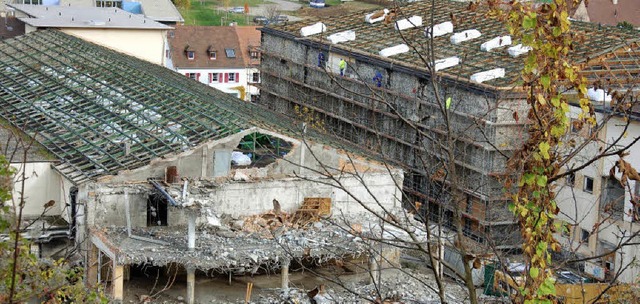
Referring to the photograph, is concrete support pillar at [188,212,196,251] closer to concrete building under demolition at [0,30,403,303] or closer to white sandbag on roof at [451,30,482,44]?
concrete building under demolition at [0,30,403,303]

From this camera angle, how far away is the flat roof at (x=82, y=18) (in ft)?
204

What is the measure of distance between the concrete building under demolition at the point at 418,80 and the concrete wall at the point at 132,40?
659 cm

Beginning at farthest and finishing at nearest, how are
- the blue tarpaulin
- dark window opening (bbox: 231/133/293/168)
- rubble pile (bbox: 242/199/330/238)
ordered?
the blue tarpaulin, dark window opening (bbox: 231/133/293/168), rubble pile (bbox: 242/199/330/238)

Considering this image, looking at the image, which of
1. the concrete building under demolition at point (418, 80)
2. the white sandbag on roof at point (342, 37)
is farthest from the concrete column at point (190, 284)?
the white sandbag on roof at point (342, 37)

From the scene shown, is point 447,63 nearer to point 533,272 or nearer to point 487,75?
point 487,75

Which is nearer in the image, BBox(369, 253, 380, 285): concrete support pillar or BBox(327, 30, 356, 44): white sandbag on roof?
BBox(369, 253, 380, 285): concrete support pillar

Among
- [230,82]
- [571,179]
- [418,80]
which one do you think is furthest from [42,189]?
[230,82]

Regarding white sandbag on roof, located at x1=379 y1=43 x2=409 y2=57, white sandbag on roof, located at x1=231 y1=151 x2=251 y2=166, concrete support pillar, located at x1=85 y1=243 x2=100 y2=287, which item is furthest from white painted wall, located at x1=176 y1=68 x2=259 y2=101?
concrete support pillar, located at x1=85 y1=243 x2=100 y2=287

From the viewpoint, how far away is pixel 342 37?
5478 cm

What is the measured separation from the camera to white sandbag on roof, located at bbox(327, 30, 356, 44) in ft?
179

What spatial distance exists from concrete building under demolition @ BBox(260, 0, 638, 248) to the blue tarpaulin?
21.5 m

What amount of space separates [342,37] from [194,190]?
22.3 m

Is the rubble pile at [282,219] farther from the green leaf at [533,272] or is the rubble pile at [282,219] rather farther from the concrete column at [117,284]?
the green leaf at [533,272]

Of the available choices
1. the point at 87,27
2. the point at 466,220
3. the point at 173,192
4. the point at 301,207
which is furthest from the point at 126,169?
the point at 87,27
